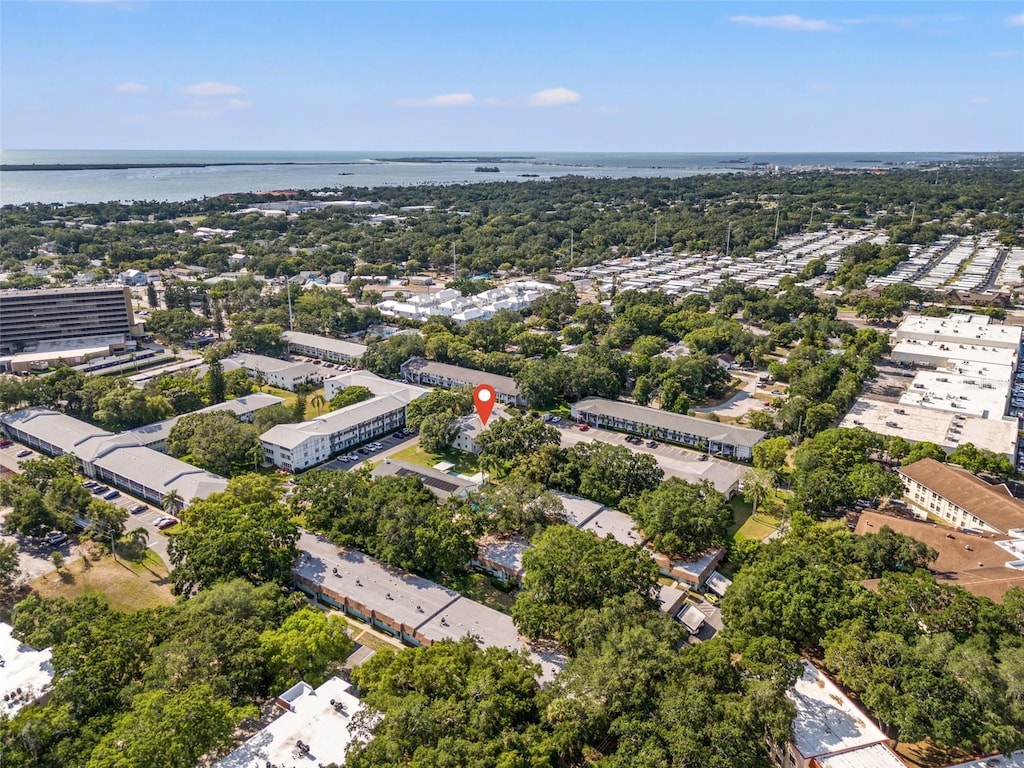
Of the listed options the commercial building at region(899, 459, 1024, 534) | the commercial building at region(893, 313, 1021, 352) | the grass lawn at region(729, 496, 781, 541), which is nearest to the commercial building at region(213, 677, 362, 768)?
the grass lawn at region(729, 496, 781, 541)

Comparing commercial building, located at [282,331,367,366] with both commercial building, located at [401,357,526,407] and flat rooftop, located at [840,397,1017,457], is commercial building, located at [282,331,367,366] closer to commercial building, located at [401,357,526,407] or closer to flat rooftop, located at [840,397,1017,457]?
commercial building, located at [401,357,526,407]

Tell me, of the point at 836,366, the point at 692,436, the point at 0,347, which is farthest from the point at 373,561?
the point at 0,347

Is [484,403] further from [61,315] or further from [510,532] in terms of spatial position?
[61,315]

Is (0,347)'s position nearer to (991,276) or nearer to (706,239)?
(706,239)

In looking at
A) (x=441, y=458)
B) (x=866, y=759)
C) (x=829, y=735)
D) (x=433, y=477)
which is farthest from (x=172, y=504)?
(x=866, y=759)

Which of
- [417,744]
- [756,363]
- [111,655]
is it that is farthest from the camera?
[756,363]

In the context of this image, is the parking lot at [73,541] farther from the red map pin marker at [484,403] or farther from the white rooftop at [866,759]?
the white rooftop at [866,759]

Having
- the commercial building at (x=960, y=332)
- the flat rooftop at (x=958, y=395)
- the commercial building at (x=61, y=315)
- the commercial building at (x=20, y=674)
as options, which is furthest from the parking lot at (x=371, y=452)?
the commercial building at (x=960, y=332)

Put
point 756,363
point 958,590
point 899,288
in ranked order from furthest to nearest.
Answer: point 899,288 < point 756,363 < point 958,590
